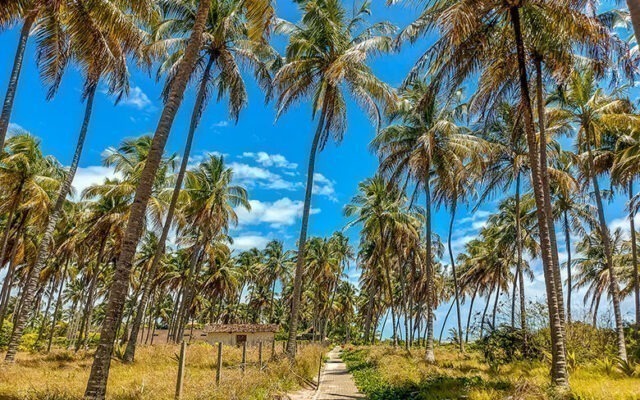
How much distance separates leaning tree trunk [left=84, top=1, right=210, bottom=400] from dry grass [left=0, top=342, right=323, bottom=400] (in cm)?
100

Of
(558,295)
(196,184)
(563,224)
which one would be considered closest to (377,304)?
(563,224)

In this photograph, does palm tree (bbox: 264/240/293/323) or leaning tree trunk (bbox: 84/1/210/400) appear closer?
leaning tree trunk (bbox: 84/1/210/400)

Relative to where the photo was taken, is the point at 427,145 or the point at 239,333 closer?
the point at 427,145

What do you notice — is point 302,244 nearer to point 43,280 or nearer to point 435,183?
point 435,183

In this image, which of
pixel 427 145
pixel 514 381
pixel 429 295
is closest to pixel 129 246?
pixel 514 381

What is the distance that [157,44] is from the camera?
1502 cm

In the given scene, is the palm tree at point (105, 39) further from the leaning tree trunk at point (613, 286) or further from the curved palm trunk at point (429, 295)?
the leaning tree trunk at point (613, 286)

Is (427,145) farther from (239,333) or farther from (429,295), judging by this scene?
(239,333)

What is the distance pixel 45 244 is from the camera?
14.5 m

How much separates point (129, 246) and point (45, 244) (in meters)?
9.82

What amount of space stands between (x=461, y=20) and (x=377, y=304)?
2244 inches

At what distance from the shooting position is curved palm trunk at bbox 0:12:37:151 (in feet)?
34.0

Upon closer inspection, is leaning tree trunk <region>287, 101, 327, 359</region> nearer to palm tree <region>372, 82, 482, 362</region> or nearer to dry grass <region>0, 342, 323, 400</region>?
dry grass <region>0, 342, 323, 400</region>

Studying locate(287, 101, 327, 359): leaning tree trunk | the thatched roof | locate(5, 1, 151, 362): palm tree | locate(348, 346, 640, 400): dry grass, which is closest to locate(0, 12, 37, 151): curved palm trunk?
locate(5, 1, 151, 362): palm tree
